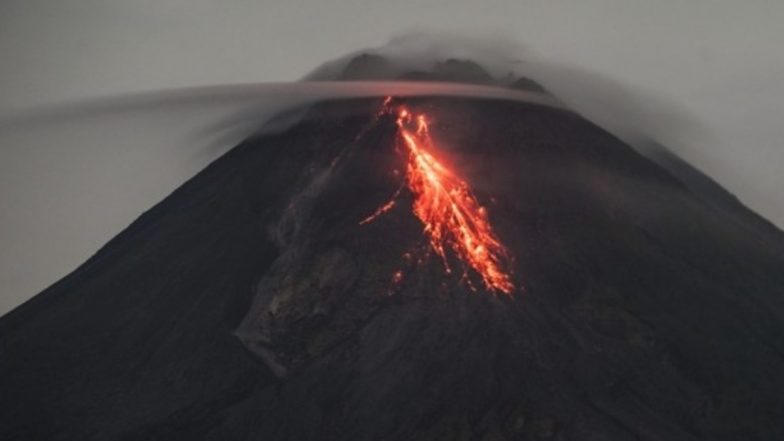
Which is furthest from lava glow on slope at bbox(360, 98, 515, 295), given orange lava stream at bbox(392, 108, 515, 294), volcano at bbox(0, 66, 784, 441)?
volcano at bbox(0, 66, 784, 441)

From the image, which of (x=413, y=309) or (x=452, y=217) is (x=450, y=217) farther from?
(x=413, y=309)

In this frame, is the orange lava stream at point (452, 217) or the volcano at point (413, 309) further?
the orange lava stream at point (452, 217)

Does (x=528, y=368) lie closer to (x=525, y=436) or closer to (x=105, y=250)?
(x=525, y=436)

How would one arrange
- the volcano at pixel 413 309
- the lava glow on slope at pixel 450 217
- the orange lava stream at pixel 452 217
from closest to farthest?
the volcano at pixel 413 309
the lava glow on slope at pixel 450 217
the orange lava stream at pixel 452 217

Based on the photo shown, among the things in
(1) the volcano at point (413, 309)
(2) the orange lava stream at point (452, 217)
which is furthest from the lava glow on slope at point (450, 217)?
(1) the volcano at point (413, 309)

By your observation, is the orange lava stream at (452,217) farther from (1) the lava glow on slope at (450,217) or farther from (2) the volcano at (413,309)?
(2) the volcano at (413,309)

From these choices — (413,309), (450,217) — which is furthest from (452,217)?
(413,309)

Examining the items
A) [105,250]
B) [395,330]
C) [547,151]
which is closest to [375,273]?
[395,330]

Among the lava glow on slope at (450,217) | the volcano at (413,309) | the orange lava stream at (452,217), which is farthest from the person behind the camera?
the orange lava stream at (452,217)
